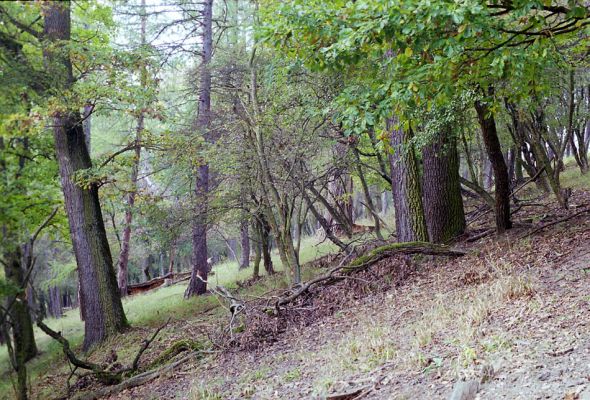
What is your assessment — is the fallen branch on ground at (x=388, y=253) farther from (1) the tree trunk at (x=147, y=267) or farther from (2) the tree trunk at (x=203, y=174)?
(1) the tree trunk at (x=147, y=267)

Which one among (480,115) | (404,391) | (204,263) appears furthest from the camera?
(204,263)

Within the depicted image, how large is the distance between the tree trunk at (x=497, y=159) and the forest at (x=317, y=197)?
0.03 meters

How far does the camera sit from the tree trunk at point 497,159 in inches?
324

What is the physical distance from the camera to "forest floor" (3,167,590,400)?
12.9ft

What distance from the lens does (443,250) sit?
8820 millimetres

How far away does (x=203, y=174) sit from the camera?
1377cm

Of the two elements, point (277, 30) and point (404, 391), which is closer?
point (404, 391)

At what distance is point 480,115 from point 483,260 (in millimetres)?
Result: 2403

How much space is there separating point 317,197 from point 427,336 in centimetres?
710

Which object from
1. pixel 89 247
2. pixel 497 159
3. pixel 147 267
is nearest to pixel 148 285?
pixel 147 267

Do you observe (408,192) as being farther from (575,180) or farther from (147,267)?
(147,267)

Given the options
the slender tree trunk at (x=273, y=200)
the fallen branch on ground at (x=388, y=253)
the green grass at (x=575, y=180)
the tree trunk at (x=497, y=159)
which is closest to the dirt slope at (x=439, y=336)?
the fallen branch on ground at (x=388, y=253)

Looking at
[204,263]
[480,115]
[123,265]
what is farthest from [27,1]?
[123,265]

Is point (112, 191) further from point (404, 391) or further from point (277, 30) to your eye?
point (404, 391)
